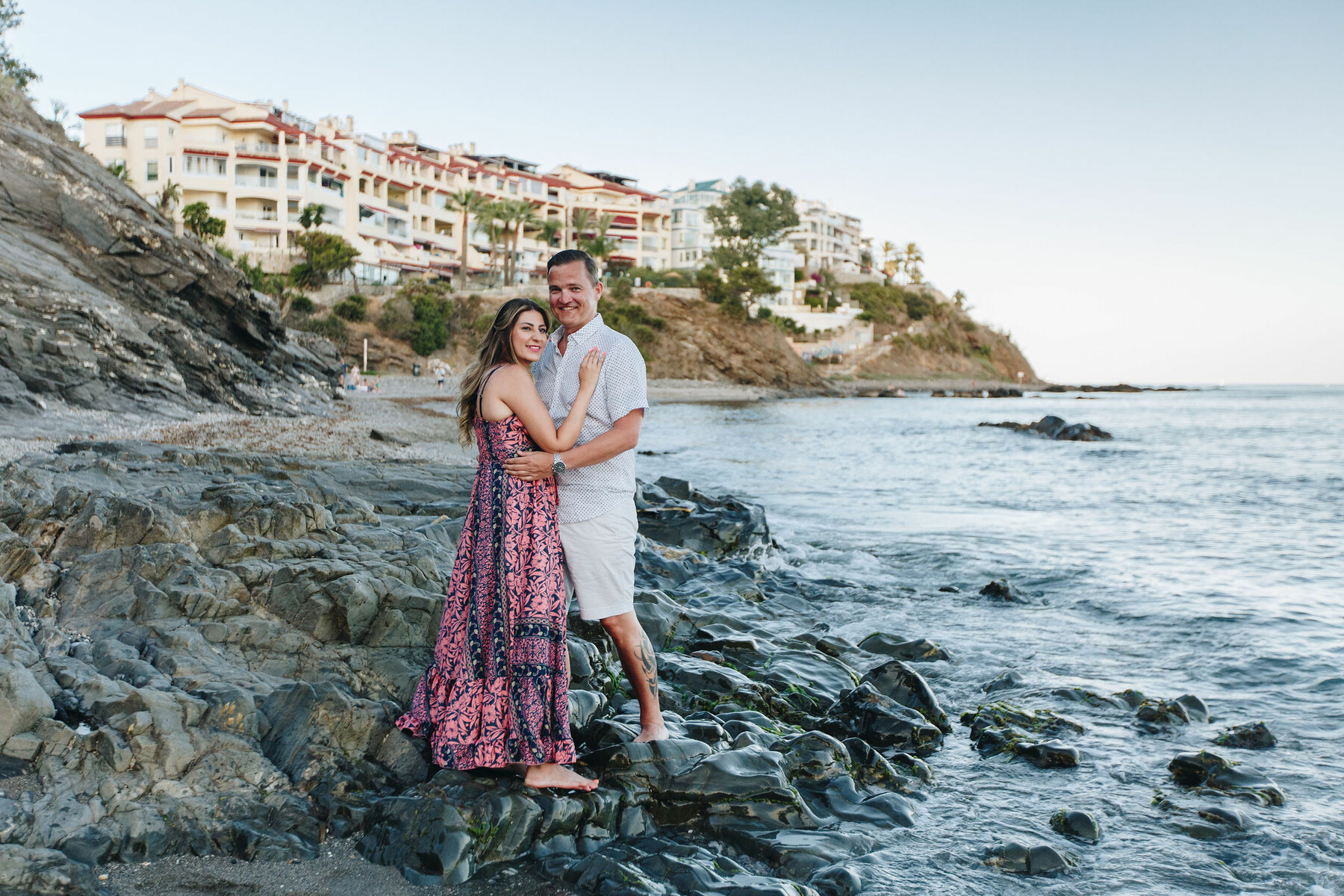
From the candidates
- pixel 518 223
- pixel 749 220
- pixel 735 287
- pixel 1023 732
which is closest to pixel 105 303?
pixel 1023 732

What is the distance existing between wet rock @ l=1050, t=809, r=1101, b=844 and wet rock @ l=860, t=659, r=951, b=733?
1.36 meters

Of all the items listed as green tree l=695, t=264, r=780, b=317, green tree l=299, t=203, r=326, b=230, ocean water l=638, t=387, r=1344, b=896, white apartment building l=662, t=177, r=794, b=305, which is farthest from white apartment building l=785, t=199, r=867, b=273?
ocean water l=638, t=387, r=1344, b=896

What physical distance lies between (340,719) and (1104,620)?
7.71m

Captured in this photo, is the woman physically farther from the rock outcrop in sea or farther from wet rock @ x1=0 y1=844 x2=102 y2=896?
wet rock @ x1=0 y1=844 x2=102 y2=896

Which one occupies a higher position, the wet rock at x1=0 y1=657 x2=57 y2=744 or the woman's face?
the woman's face

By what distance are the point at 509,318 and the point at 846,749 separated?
3094 mm

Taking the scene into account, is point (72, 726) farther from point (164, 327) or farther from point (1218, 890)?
point (164, 327)

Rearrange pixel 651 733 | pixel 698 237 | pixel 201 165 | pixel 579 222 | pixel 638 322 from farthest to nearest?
pixel 698 237 < pixel 579 222 < pixel 638 322 < pixel 201 165 < pixel 651 733

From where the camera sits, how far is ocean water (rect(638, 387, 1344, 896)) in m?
4.41

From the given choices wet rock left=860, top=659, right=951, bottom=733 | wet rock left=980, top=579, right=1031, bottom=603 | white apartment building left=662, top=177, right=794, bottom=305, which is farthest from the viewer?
white apartment building left=662, top=177, right=794, bottom=305

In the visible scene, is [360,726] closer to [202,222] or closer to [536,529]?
[536,529]

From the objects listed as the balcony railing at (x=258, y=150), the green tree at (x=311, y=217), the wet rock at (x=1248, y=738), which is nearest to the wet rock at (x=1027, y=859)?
the wet rock at (x=1248, y=738)

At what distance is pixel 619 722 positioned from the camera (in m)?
4.84

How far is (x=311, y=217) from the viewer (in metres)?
62.8
